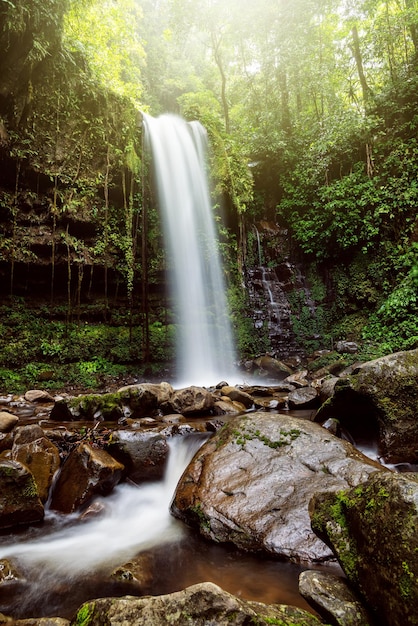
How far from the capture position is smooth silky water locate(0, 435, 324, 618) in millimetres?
2357

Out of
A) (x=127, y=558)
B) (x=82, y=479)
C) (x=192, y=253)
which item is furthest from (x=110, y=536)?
(x=192, y=253)

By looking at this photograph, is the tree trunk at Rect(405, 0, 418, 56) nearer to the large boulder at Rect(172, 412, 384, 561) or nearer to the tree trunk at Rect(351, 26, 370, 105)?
the tree trunk at Rect(351, 26, 370, 105)

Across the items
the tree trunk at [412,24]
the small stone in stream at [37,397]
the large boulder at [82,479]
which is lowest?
the large boulder at [82,479]

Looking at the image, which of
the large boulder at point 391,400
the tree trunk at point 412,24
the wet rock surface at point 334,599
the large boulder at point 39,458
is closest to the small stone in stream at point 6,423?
the large boulder at point 39,458

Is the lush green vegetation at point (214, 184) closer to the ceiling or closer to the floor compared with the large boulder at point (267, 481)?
closer to the ceiling

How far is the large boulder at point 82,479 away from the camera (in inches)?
139

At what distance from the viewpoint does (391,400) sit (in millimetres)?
4305

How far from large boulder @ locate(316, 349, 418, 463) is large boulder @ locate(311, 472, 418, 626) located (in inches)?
114

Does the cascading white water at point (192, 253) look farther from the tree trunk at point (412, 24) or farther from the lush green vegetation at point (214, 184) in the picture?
the tree trunk at point (412, 24)

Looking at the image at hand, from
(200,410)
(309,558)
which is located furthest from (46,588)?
(200,410)

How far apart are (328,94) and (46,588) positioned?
20544mm

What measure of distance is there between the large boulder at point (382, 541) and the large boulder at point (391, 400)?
2.91 meters

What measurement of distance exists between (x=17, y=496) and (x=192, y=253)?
10284 millimetres

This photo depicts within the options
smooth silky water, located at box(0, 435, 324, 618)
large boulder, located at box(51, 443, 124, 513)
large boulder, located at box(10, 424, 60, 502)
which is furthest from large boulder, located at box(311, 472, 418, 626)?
large boulder, located at box(10, 424, 60, 502)
